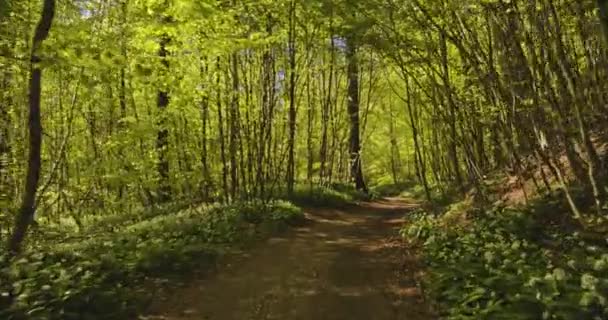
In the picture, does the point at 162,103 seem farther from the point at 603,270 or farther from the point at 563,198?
the point at 603,270

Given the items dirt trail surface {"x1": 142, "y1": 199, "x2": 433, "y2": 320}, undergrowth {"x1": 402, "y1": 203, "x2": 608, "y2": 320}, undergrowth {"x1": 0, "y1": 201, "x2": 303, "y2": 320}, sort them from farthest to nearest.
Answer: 1. dirt trail surface {"x1": 142, "y1": 199, "x2": 433, "y2": 320}
2. undergrowth {"x1": 0, "y1": 201, "x2": 303, "y2": 320}
3. undergrowth {"x1": 402, "y1": 203, "x2": 608, "y2": 320}

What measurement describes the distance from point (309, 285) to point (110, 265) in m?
3.39

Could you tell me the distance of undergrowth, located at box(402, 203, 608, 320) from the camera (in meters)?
6.11

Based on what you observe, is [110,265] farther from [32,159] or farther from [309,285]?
[309,285]

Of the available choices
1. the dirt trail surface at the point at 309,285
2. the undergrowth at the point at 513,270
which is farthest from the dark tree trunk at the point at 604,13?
the dirt trail surface at the point at 309,285

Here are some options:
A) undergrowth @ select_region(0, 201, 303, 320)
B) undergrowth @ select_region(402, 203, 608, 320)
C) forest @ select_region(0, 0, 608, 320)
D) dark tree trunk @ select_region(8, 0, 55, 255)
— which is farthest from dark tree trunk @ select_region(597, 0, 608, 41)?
dark tree trunk @ select_region(8, 0, 55, 255)

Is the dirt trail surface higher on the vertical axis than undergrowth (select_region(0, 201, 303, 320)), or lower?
lower

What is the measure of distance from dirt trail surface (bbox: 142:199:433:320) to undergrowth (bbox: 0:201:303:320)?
1.91 ft

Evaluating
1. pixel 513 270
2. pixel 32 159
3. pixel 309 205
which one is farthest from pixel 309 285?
pixel 309 205

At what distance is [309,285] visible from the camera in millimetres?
9133

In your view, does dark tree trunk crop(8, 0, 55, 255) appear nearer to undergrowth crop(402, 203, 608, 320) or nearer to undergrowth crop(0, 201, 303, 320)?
undergrowth crop(0, 201, 303, 320)

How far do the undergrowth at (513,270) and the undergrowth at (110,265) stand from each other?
4.52 m

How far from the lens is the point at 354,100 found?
28.2 metres

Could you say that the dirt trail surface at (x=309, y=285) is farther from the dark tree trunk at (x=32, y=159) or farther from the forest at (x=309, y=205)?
the dark tree trunk at (x=32, y=159)
